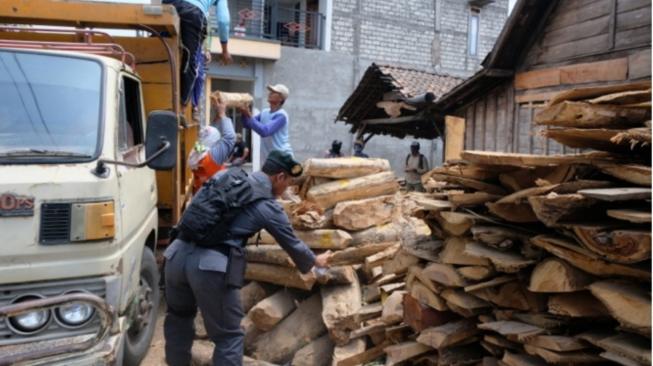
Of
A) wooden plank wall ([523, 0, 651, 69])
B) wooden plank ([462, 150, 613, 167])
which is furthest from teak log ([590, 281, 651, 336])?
wooden plank wall ([523, 0, 651, 69])

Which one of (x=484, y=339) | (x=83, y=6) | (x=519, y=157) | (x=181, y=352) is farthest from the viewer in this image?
(x=83, y=6)

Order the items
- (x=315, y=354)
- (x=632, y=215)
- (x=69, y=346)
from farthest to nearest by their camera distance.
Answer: (x=315, y=354) → (x=69, y=346) → (x=632, y=215)

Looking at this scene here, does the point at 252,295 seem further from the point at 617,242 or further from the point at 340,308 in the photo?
the point at 617,242

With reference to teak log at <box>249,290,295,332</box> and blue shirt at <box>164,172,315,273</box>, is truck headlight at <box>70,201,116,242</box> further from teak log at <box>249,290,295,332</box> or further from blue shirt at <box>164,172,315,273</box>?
teak log at <box>249,290,295,332</box>

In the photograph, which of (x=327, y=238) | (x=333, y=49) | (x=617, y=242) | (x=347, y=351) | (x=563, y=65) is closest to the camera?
(x=617, y=242)

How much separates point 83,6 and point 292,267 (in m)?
2.71

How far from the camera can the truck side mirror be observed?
3.49m

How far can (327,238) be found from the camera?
5289mm

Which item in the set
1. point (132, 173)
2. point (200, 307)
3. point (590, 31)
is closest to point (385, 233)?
point (200, 307)

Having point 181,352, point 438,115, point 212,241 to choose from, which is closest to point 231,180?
point 212,241

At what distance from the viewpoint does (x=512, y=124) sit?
861 cm

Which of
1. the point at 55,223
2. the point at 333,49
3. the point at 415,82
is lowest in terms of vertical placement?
the point at 55,223

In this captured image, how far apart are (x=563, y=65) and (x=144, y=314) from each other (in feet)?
20.1

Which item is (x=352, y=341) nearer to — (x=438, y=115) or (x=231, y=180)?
(x=231, y=180)
